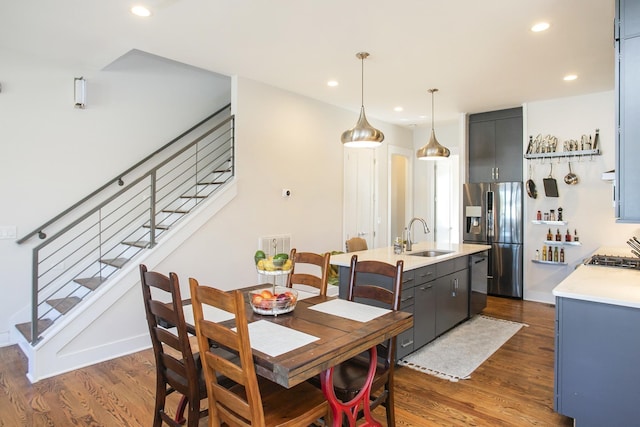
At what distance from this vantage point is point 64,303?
369cm

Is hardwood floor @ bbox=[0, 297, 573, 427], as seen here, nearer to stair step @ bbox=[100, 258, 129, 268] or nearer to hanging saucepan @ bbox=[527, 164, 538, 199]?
stair step @ bbox=[100, 258, 129, 268]

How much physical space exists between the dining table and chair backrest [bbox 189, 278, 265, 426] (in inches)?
2.9

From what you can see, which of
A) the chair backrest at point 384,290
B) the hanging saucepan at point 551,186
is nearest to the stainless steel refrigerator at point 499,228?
the hanging saucepan at point 551,186

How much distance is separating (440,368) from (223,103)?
438 centimetres

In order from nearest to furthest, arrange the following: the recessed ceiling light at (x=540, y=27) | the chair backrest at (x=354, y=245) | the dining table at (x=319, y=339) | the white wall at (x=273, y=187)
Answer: the dining table at (x=319, y=339)
the recessed ceiling light at (x=540, y=27)
the white wall at (x=273, y=187)
the chair backrest at (x=354, y=245)

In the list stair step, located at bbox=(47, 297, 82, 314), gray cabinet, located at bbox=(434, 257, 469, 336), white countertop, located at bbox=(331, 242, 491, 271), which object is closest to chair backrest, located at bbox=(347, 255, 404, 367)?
white countertop, located at bbox=(331, 242, 491, 271)

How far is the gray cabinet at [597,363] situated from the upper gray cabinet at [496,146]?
3.96 m

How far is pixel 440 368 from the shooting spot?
321 centimetres

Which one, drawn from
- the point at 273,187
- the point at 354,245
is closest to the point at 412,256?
the point at 354,245

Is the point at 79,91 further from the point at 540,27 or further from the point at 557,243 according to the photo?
the point at 557,243

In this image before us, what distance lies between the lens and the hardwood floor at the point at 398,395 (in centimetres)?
246

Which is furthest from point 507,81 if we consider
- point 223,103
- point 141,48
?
point 141,48

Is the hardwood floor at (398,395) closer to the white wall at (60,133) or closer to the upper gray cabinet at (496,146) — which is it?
the white wall at (60,133)

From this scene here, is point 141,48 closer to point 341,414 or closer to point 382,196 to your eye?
point 341,414
